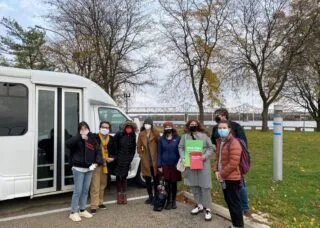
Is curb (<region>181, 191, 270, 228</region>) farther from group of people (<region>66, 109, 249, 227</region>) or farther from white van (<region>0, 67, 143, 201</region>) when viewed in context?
white van (<region>0, 67, 143, 201</region>)

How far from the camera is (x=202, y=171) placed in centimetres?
629

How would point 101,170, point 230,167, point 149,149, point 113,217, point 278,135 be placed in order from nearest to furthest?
point 230,167, point 113,217, point 101,170, point 149,149, point 278,135

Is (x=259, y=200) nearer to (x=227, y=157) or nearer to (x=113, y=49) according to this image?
(x=227, y=157)

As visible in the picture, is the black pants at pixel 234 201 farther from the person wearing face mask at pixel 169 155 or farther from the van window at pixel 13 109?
the van window at pixel 13 109

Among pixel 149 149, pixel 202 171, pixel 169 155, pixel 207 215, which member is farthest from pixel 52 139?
pixel 207 215

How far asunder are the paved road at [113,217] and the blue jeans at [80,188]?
0.27 m

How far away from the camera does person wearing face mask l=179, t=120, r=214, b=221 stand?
629 cm

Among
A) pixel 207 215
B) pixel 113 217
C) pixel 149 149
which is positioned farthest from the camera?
pixel 149 149

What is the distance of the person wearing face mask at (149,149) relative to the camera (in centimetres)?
695

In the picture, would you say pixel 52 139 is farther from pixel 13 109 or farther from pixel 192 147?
pixel 192 147

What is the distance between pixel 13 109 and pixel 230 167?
12.8 ft

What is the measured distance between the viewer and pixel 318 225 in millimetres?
5789

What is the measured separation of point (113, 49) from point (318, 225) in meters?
18.8

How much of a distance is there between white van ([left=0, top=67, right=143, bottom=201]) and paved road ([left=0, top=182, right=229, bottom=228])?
14.5 inches
